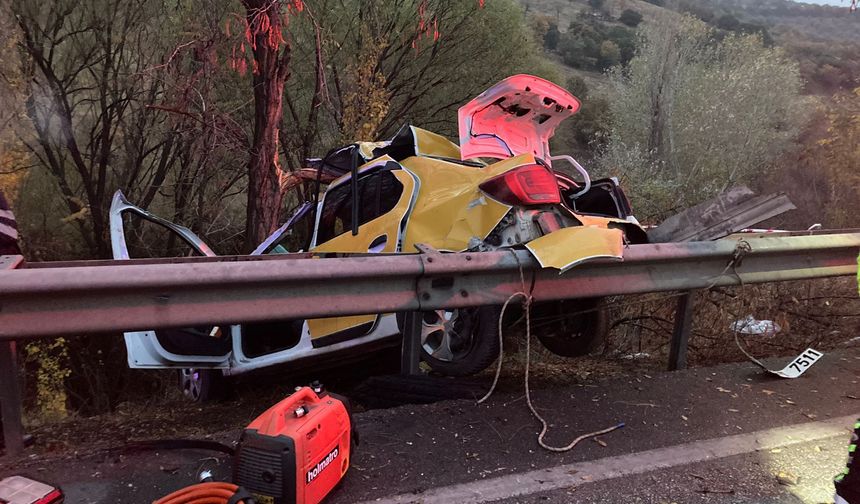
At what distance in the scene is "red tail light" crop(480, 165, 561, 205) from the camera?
10.6 ft

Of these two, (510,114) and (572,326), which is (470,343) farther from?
(510,114)

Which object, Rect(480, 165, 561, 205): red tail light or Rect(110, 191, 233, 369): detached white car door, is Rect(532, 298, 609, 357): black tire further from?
Rect(110, 191, 233, 369): detached white car door

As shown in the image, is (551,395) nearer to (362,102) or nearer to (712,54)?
(362,102)

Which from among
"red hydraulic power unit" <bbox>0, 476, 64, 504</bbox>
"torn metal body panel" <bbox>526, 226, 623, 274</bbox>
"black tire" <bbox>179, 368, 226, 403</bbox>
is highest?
"torn metal body panel" <bbox>526, 226, 623, 274</bbox>

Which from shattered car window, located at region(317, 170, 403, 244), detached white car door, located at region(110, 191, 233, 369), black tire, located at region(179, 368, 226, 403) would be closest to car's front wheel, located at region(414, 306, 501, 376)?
shattered car window, located at region(317, 170, 403, 244)

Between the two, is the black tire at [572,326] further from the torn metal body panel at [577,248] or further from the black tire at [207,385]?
the black tire at [207,385]

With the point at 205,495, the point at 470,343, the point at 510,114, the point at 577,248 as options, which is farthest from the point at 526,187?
the point at 205,495

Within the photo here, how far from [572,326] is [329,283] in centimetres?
222

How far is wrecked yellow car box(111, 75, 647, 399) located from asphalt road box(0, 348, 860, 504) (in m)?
0.75

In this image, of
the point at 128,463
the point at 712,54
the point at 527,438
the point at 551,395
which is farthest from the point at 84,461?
the point at 712,54

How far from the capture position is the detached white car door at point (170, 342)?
13.0 feet

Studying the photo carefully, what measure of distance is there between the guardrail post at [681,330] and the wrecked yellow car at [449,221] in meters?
0.47

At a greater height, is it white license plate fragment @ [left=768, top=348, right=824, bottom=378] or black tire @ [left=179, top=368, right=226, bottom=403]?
white license plate fragment @ [left=768, top=348, right=824, bottom=378]

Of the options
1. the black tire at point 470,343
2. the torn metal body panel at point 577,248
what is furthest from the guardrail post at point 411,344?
the torn metal body panel at point 577,248
